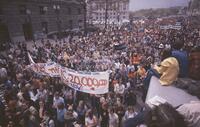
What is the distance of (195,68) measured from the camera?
5.17 meters

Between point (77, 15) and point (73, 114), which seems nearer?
point (73, 114)

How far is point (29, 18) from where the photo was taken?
118ft

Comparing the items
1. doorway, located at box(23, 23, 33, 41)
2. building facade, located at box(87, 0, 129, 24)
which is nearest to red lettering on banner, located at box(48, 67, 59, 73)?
doorway, located at box(23, 23, 33, 41)

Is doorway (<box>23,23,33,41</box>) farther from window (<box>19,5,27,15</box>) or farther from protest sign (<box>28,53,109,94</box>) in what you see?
protest sign (<box>28,53,109,94</box>)

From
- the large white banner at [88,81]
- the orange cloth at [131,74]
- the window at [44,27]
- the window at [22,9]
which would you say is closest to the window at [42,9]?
the window at [44,27]

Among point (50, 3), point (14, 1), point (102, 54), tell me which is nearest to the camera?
point (102, 54)

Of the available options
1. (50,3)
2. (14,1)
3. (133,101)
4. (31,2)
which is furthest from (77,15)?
(133,101)

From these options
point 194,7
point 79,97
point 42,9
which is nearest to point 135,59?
point 79,97

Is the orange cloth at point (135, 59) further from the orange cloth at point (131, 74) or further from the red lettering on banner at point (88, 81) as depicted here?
the red lettering on banner at point (88, 81)

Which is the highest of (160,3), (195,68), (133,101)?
(160,3)

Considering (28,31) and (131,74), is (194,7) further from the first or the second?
(28,31)

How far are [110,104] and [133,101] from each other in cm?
179

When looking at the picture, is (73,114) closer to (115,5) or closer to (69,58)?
(69,58)

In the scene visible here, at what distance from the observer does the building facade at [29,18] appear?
3186cm
